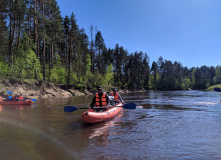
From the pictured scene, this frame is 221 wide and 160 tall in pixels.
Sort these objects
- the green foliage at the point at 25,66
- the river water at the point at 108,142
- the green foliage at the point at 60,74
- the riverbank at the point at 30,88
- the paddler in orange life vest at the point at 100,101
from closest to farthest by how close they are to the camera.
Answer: the river water at the point at 108,142
the paddler in orange life vest at the point at 100,101
the riverbank at the point at 30,88
the green foliage at the point at 25,66
the green foliage at the point at 60,74

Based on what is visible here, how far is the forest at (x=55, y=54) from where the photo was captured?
2381 cm

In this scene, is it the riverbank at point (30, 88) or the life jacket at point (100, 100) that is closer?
the life jacket at point (100, 100)

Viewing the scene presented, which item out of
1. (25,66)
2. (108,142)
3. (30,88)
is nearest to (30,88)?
(30,88)

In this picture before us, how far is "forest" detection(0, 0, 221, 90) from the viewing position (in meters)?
23.8

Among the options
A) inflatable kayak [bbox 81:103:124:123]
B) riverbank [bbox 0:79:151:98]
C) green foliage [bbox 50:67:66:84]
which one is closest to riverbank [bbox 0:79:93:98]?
riverbank [bbox 0:79:151:98]

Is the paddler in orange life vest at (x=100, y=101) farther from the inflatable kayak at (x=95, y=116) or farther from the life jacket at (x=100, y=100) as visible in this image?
the inflatable kayak at (x=95, y=116)

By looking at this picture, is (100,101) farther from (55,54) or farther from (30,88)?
(55,54)

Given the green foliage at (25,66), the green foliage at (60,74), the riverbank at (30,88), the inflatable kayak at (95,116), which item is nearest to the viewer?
the inflatable kayak at (95,116)

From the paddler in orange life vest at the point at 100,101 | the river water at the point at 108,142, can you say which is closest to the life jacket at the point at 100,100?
the paddler in orange life vest at the point at 100,101

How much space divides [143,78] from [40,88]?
2300 inches

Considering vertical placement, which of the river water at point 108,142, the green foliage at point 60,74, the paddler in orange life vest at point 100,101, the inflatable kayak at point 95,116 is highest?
the green foliage at point 60,74

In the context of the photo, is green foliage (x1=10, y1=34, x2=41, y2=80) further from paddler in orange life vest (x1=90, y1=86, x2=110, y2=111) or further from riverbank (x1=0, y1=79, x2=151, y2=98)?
paddler in orange life vest (x1=90, y1=86, x2=110, y2=111)

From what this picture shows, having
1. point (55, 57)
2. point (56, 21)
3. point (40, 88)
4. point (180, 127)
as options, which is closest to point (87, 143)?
point (180, 127)

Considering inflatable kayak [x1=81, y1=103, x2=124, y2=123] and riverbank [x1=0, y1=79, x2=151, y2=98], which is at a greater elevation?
riverbank [x1=0, y1=79, x2=151, y2=98]
